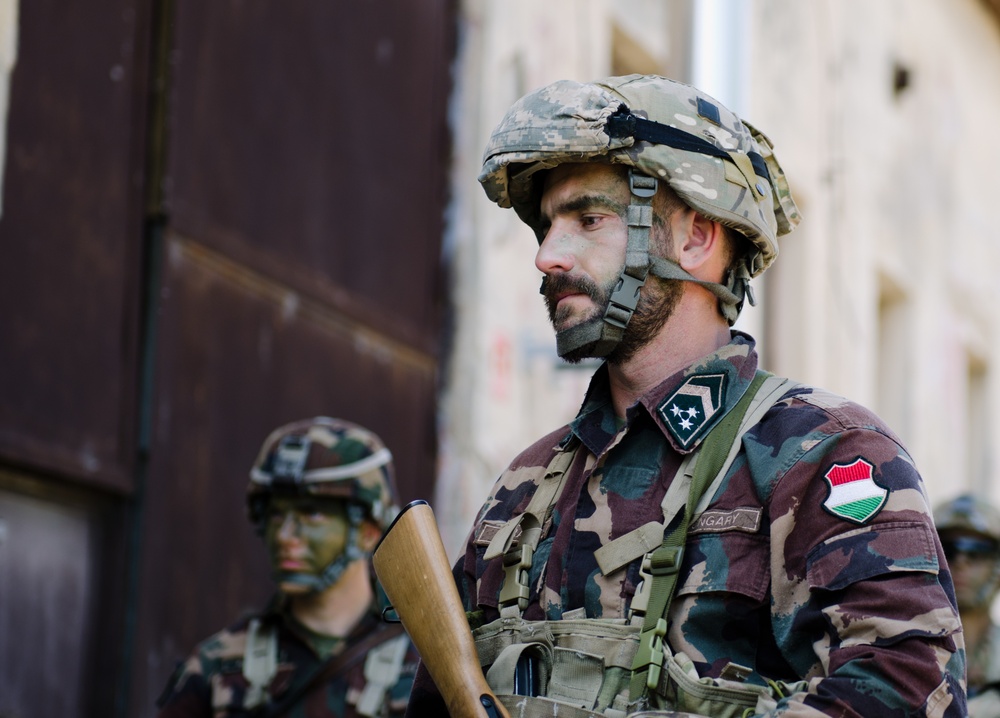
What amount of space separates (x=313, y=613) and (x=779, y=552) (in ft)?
10.6

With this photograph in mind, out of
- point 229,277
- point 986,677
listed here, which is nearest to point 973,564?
point 986,677

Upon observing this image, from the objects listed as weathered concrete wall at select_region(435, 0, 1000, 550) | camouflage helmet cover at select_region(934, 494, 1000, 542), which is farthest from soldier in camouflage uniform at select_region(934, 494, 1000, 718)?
weathered concrete wall at select_region(435, 0, 1000, 550)

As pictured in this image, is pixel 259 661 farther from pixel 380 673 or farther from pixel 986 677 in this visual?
pixel 986 677

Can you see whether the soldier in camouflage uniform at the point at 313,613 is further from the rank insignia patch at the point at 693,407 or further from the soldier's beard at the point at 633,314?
the rank insignia patch at the point at 693,407

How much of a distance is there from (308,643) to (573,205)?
2.85 m

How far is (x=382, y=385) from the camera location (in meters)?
8.79

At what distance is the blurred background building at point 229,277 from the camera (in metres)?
6.29

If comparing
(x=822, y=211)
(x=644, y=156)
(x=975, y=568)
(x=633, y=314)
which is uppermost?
(x=822, y=211)

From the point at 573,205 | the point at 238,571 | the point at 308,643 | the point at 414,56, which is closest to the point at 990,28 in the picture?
the point at 414,56

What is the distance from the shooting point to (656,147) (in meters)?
3.45

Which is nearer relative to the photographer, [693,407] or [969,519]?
[693,407]

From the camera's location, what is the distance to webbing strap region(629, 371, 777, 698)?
9.85 feet

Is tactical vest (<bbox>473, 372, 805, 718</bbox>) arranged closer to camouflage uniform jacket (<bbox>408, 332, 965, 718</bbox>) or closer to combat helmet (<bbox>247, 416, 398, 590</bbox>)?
camouflage uniform jacket (<bbox>408, 332, 965, 718</bbox>)

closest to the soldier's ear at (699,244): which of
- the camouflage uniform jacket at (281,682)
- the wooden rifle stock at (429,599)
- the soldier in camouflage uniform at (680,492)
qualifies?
the soldier in camouflage uniform at (680,492)
